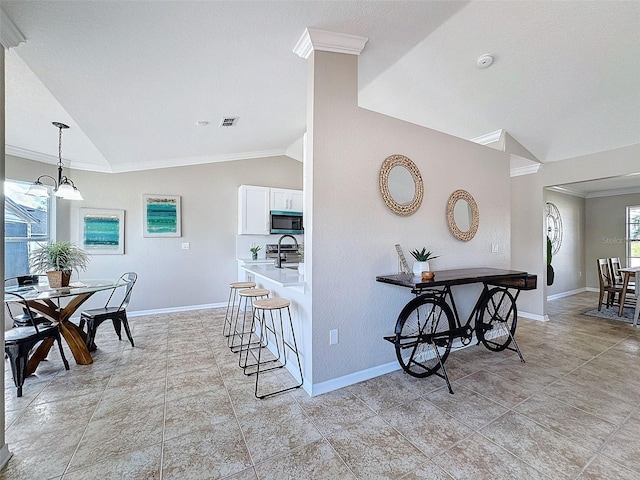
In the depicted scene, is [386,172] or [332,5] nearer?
[332,5]

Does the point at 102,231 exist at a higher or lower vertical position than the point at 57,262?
higher

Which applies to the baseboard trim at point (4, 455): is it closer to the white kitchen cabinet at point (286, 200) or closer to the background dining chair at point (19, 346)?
the background dining chair at point (19, 346)

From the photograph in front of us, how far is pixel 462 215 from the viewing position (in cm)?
325

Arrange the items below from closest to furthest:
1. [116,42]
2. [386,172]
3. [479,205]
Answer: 1. [116,42]
2. [386,172]
3. [479,205]

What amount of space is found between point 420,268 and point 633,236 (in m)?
7.16

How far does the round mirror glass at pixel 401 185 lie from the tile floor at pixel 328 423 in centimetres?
170

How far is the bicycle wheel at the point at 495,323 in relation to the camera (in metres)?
3.05

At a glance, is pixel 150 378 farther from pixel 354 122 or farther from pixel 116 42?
pixel 354 122

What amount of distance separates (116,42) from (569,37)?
3.78 meters

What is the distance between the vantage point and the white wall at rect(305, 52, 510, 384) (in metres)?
2.27

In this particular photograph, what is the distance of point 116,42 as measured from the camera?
1.89 meters

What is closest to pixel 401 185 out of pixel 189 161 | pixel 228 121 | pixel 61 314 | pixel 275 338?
pixel 275 338

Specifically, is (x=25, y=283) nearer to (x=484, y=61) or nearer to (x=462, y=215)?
(x=462, y=215)

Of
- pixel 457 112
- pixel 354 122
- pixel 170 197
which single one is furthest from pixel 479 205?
pixel 170 197
